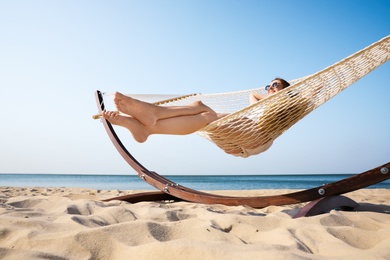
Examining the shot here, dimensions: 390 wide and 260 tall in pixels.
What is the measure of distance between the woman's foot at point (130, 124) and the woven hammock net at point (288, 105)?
0.38 meters

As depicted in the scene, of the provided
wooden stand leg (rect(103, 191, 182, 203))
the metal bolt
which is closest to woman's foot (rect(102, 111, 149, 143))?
wooden stand leg (rect(103, 191, 182, 203))

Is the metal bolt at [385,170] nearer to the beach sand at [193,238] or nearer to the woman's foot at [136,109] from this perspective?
the beach sand at [193,238]

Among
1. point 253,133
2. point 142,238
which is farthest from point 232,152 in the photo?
point 142,238

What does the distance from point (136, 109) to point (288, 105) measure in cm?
88

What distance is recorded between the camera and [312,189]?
1.73 meters

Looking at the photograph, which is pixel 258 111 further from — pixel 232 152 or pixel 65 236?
pixel 65 236

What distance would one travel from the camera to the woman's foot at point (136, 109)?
170 centimetres

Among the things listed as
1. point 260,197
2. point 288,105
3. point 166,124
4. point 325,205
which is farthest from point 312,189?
point 166,124

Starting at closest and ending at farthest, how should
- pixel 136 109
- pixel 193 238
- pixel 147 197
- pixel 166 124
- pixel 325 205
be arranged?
1. pixel 193 238
2. pixel 325 205
3. pixel 136 109
4. pixel 166 124
5. pixel 147 197

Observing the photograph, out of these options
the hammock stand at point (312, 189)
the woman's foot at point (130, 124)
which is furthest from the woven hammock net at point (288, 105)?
the woman's foot at point (130, 124)

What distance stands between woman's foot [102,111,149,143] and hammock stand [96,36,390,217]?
547 mm

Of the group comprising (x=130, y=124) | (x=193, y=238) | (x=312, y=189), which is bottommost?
(x=193, y=238)

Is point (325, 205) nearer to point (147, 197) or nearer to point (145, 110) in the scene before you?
point (145, 110)

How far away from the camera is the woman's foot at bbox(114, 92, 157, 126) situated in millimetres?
1702
